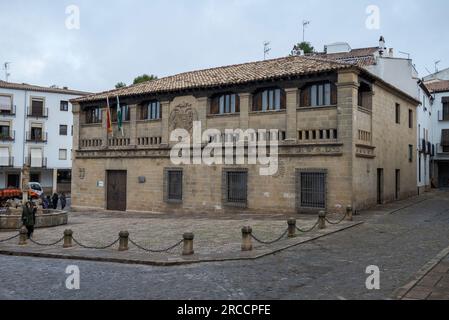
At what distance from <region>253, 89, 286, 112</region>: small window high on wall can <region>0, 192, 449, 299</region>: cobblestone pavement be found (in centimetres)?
913

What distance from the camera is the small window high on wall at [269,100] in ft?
72.3

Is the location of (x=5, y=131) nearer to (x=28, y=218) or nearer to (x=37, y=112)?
(x=37, y=112)

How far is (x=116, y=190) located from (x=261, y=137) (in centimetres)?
1030

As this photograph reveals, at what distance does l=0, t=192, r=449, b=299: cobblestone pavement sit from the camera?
8.19m

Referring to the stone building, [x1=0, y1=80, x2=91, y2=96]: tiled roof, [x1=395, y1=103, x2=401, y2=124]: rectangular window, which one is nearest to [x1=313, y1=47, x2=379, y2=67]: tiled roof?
[x1=395, y1=103, x2=401, y2=124]: rectangular window

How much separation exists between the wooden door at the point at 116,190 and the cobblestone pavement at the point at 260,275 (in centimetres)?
1503

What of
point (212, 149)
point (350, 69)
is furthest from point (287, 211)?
point (350, 69)

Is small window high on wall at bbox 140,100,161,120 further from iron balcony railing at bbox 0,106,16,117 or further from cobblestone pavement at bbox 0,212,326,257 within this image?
iron balcony railing at bbox 0,106,16,117

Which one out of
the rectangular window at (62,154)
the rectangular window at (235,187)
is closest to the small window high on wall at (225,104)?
the rectangular window at (235,187)

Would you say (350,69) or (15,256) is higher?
(350,69)

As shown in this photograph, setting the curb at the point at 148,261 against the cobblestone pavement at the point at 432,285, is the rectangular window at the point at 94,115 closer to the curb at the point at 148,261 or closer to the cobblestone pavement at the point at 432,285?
the curb at the point at 148,261

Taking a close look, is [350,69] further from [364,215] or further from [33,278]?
[33,278]

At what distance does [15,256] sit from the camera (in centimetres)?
1302
